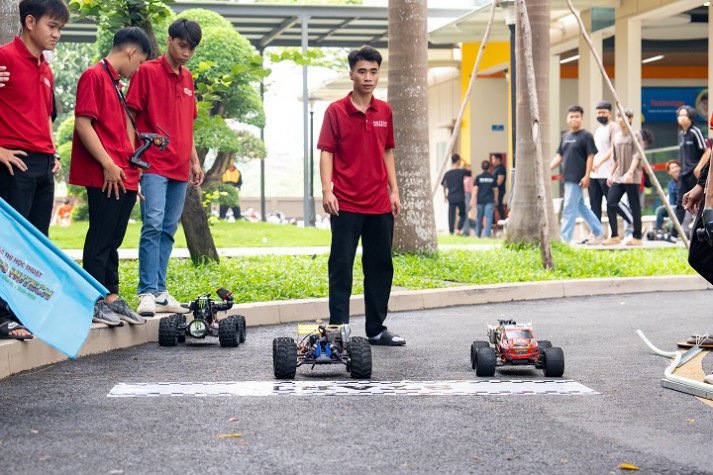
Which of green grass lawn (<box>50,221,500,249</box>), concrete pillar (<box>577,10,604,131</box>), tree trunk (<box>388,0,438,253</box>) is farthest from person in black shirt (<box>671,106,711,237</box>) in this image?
concrete pillar (<box>577,10,604,131</box>)

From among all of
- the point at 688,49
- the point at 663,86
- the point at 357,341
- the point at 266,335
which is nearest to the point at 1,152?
the point at 357,341

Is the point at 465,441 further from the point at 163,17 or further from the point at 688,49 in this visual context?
the point at 688,49

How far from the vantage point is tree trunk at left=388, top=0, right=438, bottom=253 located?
13.2 m

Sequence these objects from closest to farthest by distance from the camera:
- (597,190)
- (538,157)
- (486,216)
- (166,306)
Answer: (166,306)
(538,157)
(597,190)
(486,216)

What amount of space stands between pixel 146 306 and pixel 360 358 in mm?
2560

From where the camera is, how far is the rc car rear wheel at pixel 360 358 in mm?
6215

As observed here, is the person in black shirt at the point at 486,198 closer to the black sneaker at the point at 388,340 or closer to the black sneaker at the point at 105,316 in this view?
the black sneaker at the point at 388,340

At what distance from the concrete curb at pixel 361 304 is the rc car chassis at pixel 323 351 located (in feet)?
4.63

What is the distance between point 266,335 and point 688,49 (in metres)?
24.3

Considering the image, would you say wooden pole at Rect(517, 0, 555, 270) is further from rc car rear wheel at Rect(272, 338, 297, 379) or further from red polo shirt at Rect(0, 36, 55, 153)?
red polo shirt at Rect(0, 36, 55, 153)

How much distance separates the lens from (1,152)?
254 inches

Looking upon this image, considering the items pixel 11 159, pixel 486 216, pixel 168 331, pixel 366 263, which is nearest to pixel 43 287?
pixel 11 159

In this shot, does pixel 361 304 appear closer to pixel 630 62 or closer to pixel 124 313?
pixel 124 313

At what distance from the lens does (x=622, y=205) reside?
55.1 feet
